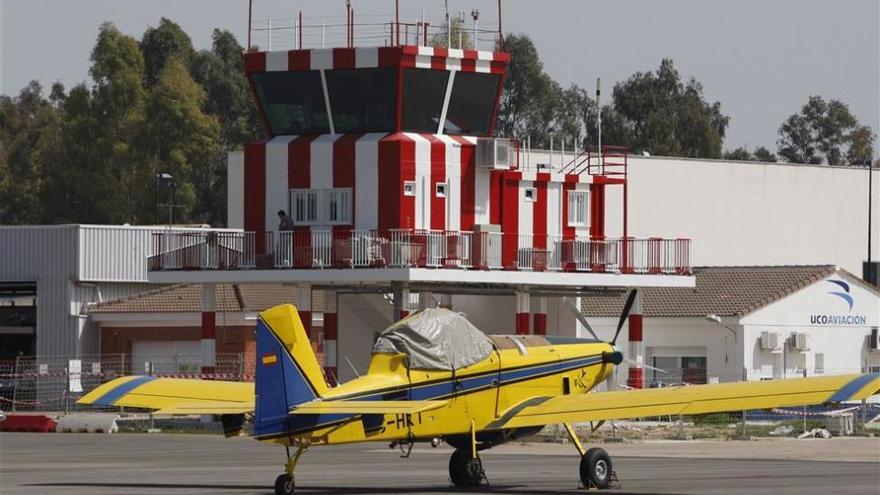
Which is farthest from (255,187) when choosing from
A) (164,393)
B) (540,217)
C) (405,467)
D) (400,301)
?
(164,393)

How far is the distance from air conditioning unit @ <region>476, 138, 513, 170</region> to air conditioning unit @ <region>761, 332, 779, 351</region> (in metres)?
11.5

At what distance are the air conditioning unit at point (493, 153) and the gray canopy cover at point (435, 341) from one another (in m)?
21.9

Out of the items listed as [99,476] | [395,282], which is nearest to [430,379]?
[99,476]

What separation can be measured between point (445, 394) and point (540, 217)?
24.1 m

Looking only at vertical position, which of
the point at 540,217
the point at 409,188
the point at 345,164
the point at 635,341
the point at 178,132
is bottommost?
the point at 635,341

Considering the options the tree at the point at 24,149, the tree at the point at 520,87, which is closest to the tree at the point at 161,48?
the tree at the point at 24,149

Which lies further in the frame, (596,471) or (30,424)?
(30,424)

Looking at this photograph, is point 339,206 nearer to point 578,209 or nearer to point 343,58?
Result: point 343,58

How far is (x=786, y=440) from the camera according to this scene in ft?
125

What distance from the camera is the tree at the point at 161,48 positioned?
107000mm

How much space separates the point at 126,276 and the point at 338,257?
17220 mm

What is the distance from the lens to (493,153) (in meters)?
46.2

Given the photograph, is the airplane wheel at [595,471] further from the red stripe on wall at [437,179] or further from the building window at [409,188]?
the red stripe on wall at [437,179]

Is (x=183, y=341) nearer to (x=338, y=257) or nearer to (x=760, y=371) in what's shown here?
(x=338, y=257)
